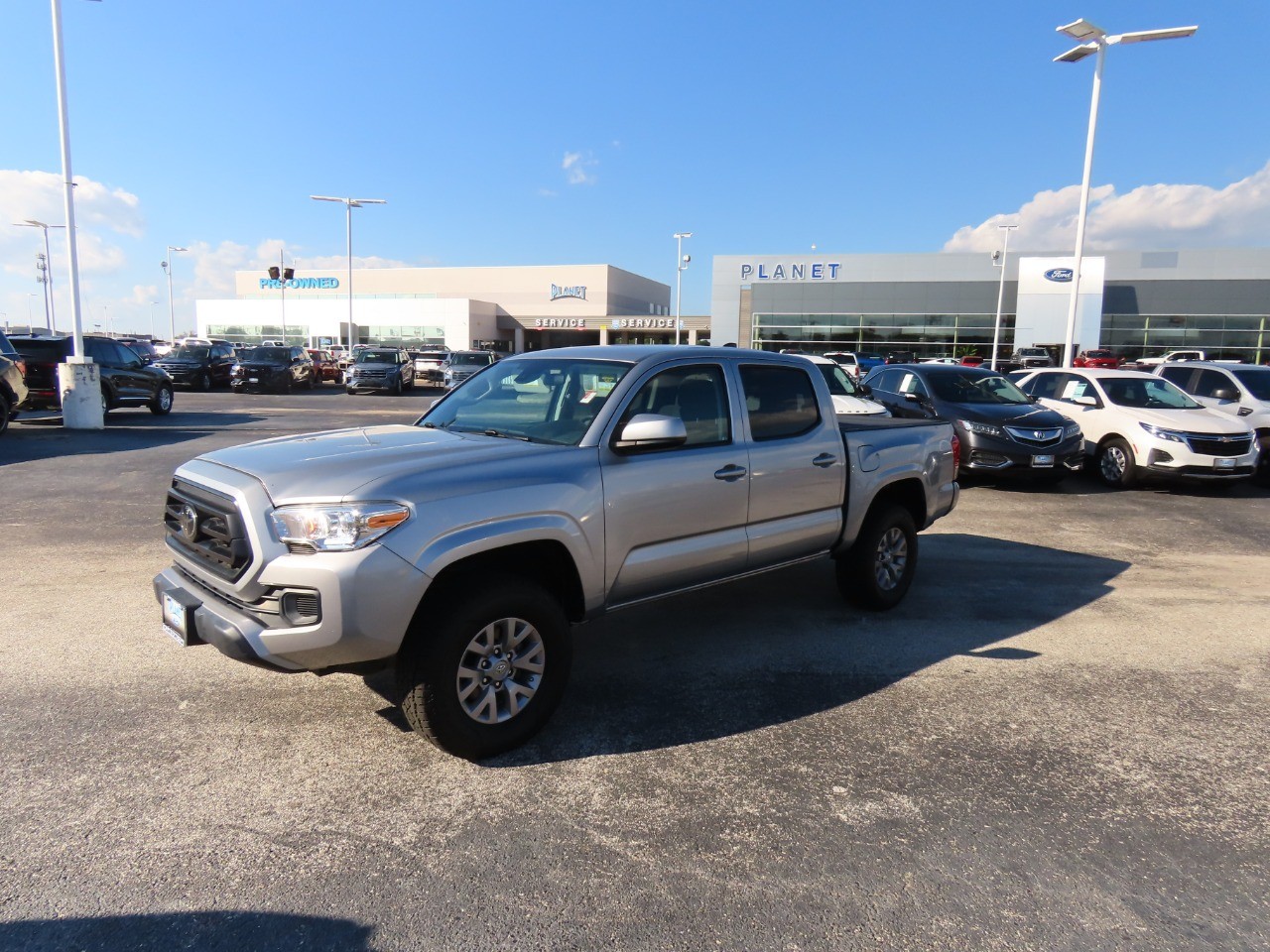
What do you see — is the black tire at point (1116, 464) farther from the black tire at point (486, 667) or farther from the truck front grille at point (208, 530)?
the truck front grille at point (208, 530)

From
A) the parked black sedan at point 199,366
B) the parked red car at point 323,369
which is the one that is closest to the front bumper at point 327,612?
the parked black sedan at point 199,366

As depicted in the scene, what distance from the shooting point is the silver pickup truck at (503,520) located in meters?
3.26

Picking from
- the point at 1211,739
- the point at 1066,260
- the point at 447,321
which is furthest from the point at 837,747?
the point at 447,321

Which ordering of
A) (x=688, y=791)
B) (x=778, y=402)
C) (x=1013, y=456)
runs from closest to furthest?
(x=688, y=791), (x=778, y=402), (x=1013, y=456)

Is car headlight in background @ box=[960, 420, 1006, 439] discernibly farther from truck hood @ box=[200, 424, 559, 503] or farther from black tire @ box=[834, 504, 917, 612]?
truck hood @ box=[200, 424, 559, 503]

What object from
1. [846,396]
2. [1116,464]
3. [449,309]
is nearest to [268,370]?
[846,396]

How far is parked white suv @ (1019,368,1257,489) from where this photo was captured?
36.5 ft

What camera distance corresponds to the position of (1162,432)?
446 inches

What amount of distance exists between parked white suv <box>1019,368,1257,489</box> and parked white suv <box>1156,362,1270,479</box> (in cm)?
94

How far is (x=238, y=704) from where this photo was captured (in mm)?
4203

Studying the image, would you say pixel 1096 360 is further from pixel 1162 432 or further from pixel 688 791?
pixel 688 791

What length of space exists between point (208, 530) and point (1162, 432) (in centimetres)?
1202

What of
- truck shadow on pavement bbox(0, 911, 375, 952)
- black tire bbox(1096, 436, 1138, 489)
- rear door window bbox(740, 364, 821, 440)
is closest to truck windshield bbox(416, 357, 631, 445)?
rear door window bbox(740, 364, 821, 440)

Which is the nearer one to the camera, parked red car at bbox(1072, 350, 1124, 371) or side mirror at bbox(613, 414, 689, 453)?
side mirror at bbox(613, 414, 689, 453)
